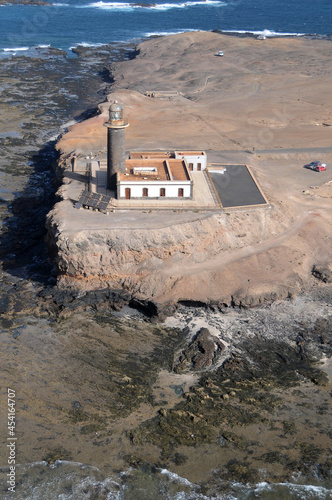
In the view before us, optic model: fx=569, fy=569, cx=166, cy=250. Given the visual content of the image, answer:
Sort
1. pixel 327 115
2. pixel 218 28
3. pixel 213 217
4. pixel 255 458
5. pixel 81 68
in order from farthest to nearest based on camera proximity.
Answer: pixel 218 28, pixel 81 68, pixel 327 115, pixel 213 217, pixel 255 458

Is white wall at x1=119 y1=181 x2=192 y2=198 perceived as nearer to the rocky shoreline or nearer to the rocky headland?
the rocky headland

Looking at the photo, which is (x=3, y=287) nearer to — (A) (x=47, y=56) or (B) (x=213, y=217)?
(B) (x=213, y=217)

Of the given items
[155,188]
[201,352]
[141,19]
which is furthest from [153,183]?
[141,19]

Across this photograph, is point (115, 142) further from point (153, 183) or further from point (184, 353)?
point (184, 353)

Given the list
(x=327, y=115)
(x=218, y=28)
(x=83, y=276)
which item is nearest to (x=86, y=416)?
(x=83, y=276)

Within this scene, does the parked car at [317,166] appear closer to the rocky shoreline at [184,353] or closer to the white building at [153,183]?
the rocky shoreline at [184,353]

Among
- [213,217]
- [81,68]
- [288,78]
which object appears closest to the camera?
[213,217]

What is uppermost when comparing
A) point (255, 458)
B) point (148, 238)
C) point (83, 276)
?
point (148, 238)

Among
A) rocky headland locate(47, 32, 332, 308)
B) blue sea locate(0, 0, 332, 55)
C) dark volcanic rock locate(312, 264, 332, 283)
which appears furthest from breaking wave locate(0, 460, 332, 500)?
→ blue sea locate(0, 0, 332, 55)
